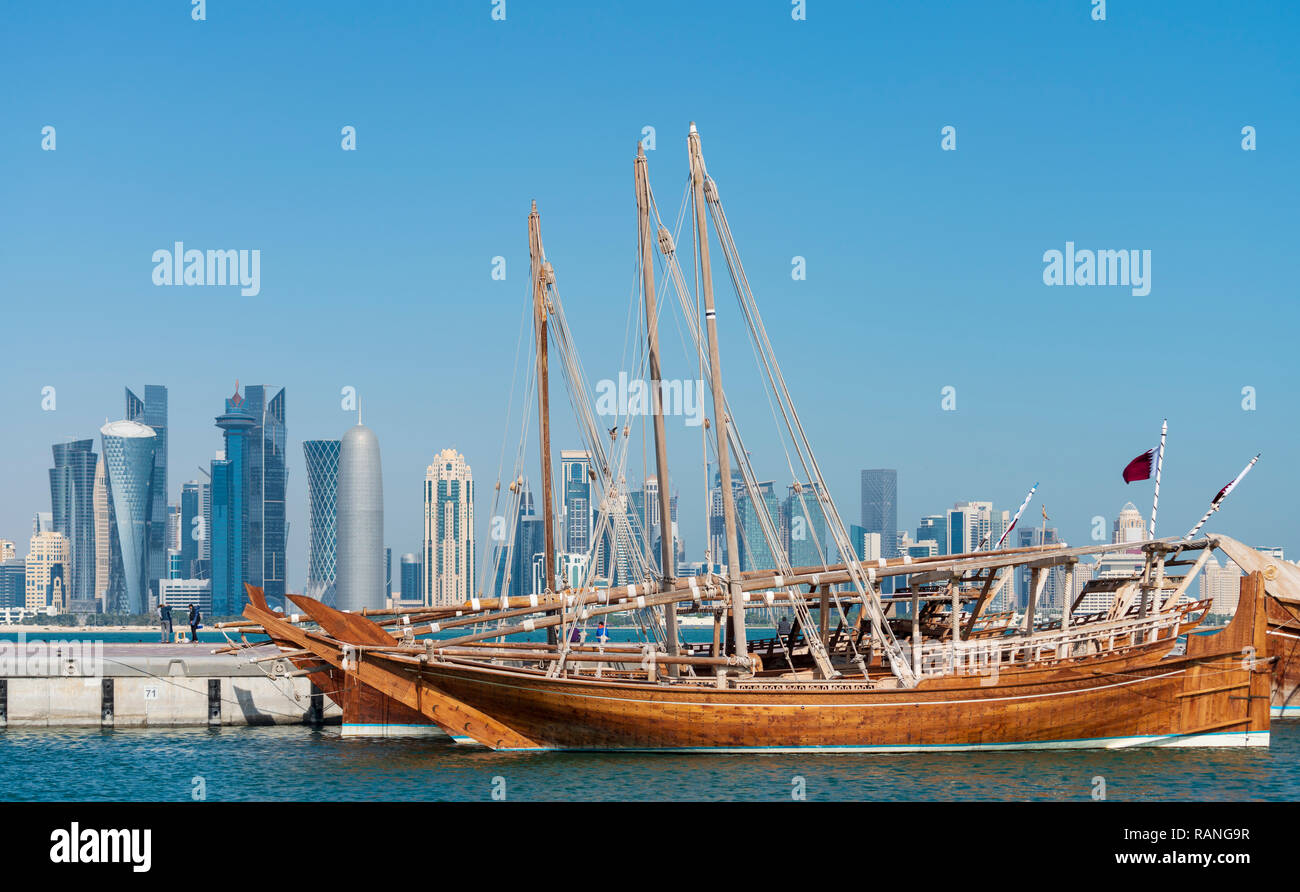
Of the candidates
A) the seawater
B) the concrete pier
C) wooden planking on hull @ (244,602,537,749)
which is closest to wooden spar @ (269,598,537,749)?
wooden planking on hull @ (244,602,537,749)

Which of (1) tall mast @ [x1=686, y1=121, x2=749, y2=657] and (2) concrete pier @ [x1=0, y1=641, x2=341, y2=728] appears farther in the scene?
(2) concrete pier @ [x1=0, y1=641, x2=341, y2=728]

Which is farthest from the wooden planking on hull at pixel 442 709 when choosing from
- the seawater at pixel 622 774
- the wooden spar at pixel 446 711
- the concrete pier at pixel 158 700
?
the concrete pier at pixel 158 700

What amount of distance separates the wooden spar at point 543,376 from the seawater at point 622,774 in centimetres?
936

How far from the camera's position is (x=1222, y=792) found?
32.3m

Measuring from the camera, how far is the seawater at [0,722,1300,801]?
3184 cm

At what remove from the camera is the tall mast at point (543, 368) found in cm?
4756

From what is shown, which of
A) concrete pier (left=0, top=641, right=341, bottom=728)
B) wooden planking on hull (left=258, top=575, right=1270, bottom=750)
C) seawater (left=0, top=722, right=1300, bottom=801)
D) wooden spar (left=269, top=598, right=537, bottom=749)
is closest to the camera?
seawater (left=0, top=722, right=1300, bottom=801)

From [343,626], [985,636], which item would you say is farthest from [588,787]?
[985,636]

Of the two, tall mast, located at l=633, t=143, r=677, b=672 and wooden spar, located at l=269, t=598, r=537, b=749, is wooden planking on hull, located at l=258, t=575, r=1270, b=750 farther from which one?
tall mast, located at l=633, t=143, r=677, b=672

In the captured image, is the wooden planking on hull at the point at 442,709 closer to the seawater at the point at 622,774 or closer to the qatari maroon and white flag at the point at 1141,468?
the seawater at the point at 622,774

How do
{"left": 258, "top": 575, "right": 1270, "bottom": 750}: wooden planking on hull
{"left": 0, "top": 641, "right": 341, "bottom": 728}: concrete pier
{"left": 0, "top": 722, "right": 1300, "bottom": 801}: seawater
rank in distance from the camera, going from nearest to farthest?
1. {"left": 0, "top": 722, "right": 1300, "bottom": 801}: seawater
2. {"left": 258, "top": 575, "right": 1270, "bottom": 750}: wooden planking on hull
3. {"left": 0, "top": 641, "right": 341, "bottom": 728}: concrete pier
